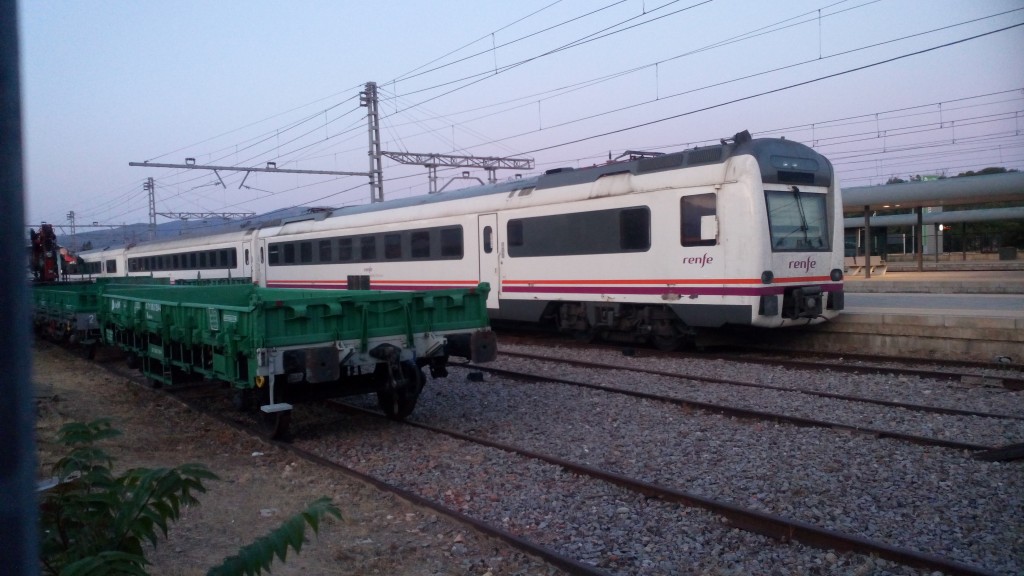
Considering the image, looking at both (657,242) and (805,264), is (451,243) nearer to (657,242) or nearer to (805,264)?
(657,242)

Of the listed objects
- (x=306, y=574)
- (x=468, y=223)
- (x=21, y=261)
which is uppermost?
(x=468, y=223)

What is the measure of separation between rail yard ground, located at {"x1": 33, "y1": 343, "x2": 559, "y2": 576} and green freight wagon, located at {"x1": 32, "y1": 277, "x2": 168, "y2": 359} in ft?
13.4

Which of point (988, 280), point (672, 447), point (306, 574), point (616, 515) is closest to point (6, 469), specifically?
point (306, 574)

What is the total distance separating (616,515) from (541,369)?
6.71 m

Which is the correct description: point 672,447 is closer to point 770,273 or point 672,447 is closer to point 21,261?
point 770,273

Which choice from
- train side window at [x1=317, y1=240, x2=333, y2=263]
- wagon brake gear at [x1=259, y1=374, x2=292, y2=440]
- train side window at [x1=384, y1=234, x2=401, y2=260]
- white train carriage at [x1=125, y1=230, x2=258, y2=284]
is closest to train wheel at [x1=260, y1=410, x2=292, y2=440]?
wagon brake gear at [x1=259, y1=374, x2=292, y2=440]

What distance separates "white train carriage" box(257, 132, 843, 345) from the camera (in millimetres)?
11922

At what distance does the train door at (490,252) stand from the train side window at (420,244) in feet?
5.64

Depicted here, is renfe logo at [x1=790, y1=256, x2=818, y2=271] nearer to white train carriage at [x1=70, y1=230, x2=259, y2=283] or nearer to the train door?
the train door

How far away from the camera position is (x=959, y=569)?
425 centimetres

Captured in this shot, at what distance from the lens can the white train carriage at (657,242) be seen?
11.9 meters

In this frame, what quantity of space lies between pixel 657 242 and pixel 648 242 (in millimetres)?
200

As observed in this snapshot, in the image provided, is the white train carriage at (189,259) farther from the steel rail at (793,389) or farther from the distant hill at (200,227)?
the steel rail at (793,389)

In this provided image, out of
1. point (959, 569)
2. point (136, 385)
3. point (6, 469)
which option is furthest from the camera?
point (136, 385)
